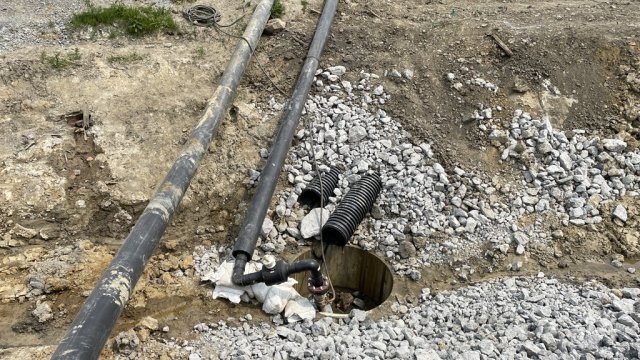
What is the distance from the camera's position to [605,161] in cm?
770

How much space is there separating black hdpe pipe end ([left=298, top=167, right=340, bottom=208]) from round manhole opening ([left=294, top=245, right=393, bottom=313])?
65 cm


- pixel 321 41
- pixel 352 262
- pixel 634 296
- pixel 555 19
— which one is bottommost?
pixel 352 262

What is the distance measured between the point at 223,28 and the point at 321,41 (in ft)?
5.63

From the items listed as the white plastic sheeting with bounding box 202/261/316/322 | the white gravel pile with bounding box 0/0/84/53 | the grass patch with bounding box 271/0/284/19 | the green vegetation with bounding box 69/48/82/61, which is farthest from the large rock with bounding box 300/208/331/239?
the white gravel pile with bounding box 0/0/84/53

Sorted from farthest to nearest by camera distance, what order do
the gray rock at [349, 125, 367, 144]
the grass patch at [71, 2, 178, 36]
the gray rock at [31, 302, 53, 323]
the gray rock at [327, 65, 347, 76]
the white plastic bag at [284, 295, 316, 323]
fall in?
the grass patch at [71, 2, 178, 36], the gray rock at [327, 65, 347, 76], the gray rock at [349, 125, 367, 144], the white plastic bag at [284, 295, 316, 323], the gray rock at [31, 302, 53, 323]

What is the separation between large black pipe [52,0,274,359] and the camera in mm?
4566

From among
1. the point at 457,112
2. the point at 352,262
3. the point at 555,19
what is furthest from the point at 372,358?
the point at 555,19

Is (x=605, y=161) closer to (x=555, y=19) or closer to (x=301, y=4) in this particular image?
(x=555, y=19)

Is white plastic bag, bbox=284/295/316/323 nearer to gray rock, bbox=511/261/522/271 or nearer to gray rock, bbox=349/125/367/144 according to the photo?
gray rock, bbox=511/261/522/271

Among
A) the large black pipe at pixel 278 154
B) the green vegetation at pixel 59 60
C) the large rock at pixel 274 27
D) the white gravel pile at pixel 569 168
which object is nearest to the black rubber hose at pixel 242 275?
the large black pipe at pixel 278 154

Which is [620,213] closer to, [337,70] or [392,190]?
[392,190]

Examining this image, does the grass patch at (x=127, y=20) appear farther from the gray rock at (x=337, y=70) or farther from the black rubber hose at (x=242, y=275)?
the black rubber hose at (x=242, y=275)

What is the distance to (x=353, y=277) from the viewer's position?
752 cm

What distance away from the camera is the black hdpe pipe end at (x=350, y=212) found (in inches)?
269
